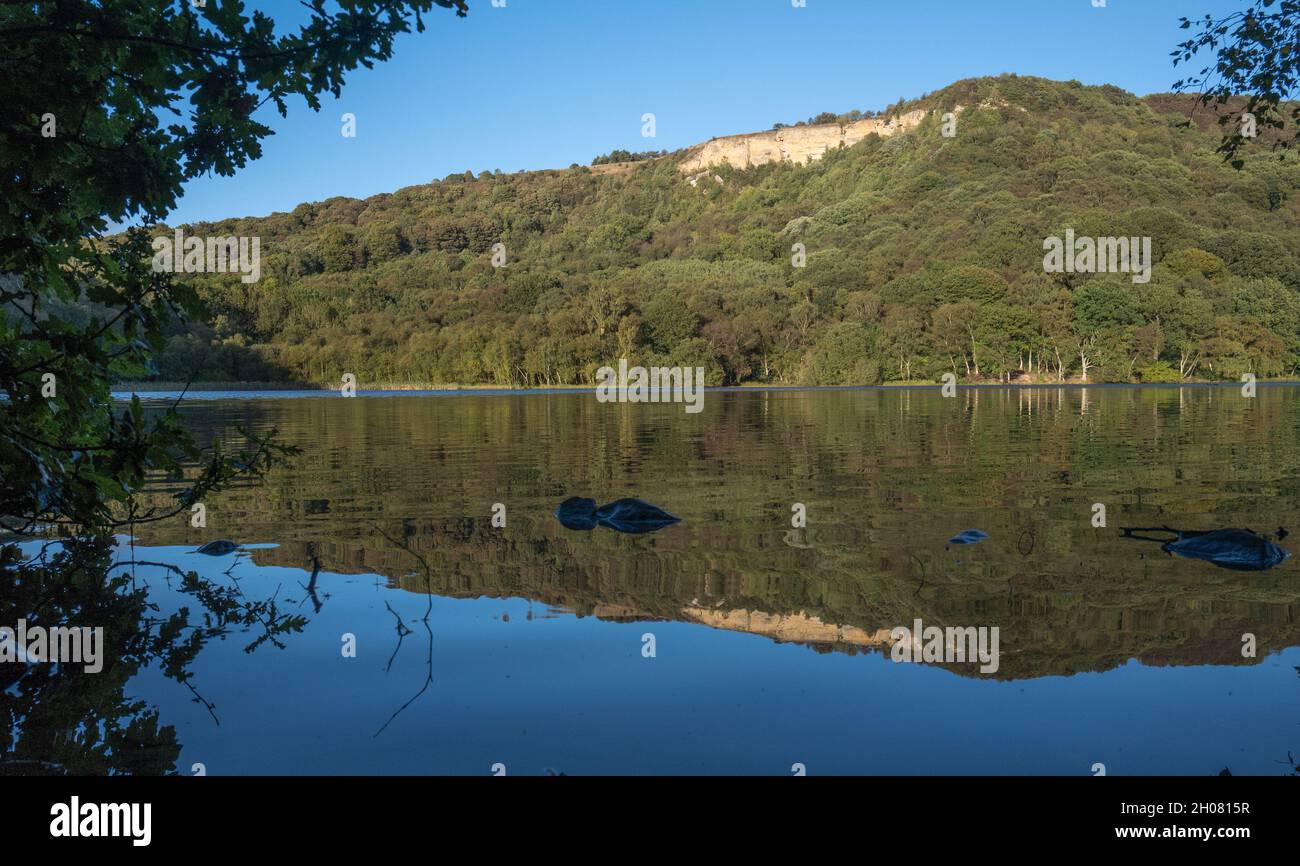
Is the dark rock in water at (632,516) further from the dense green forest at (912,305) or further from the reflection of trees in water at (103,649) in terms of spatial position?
the dense green forest at (912,305)

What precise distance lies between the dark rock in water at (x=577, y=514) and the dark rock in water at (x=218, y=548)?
533cm

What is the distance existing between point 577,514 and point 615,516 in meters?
0.70

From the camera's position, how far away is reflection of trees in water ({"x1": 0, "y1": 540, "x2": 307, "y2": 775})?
22.8 feet

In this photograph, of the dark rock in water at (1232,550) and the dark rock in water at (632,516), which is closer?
the dark rock in water at (1232,550)

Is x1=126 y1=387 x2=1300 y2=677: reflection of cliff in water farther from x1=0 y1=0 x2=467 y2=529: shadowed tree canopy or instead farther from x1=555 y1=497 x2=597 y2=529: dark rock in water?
x1=0 y1=0 x2=467 y2=529: shadowed tree canopy

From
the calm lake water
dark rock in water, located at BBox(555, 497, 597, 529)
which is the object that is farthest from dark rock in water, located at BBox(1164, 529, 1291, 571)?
dark rock in water, located at BBox(555, 497, 597, 529)

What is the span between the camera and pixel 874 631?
33.2 feet

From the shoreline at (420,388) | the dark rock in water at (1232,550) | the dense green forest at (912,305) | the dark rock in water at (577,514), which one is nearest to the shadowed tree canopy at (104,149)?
the dark rock in water at (577,514)

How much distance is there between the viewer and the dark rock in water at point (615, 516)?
55.8ft

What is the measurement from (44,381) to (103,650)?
9.51 feet
